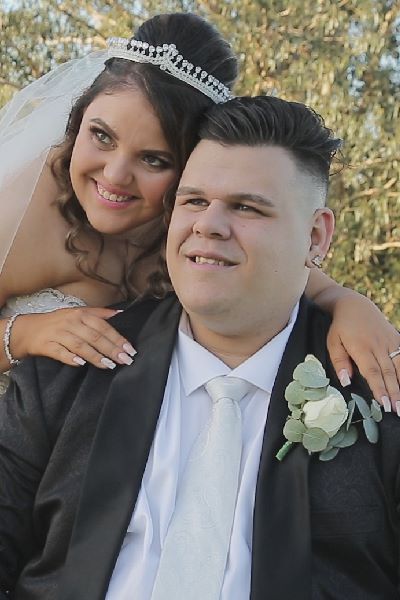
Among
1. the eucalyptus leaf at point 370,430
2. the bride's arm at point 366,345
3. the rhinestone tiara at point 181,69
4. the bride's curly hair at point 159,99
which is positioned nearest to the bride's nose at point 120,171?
the bride's curly hair at point 159,99

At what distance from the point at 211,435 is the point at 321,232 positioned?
64 centimetres

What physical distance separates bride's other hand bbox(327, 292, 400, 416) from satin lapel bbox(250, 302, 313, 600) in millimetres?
221

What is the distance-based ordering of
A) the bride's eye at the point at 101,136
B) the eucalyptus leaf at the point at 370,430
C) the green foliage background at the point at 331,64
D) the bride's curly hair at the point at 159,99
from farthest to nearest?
the green foliage background at the point at 331,64 < the bride's eye at the point at 101,136 < the bride's curly hair at the point at 159,99 < the eucalyptus leaf at the point at 370,430

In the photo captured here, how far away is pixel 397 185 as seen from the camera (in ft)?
26.5

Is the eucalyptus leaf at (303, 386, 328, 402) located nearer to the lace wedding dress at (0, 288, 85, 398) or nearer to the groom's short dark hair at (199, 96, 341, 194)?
the groom's short dark hair at (199, 96, 341, 194)

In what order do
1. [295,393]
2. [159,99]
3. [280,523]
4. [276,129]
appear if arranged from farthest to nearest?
[159,99] < [276,129] < [295,393] < [280,523]

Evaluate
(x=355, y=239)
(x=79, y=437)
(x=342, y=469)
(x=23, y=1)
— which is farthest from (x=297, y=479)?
(x=23, y=1)

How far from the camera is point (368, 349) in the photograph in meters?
2.63

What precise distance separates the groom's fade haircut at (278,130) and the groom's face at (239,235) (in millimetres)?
25

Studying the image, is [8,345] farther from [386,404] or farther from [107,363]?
[386,404]

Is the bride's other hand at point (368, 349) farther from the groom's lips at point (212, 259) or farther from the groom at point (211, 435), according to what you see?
the groom's lips at point (212, 259)

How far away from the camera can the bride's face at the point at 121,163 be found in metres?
2.94

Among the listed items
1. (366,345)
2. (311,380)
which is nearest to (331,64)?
(366,345)

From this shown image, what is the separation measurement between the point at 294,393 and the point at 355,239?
5.89 meters
